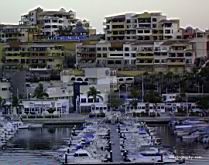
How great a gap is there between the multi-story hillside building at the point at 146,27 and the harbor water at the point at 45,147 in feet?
43.1

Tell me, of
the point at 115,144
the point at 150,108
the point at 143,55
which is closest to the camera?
the point at 115,144

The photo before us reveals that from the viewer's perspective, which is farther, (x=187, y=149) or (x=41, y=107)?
(x=41, y=107)

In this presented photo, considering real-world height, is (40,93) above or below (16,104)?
above

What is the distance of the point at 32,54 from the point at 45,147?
17030 millimetres

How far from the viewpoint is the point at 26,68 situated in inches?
1394

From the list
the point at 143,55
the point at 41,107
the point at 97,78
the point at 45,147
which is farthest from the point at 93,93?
the point at 45,147

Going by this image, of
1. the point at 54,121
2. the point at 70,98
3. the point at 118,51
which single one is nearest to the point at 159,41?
the point at 118,51

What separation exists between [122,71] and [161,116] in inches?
253

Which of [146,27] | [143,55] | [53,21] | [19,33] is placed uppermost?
[53,21]

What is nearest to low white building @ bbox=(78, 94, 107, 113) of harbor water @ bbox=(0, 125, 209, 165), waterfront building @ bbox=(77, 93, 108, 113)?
waterfront building @ bbox=(77, 93, 108, 113)

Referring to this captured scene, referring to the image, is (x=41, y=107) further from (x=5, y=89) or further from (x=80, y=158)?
(x=80, y=158)

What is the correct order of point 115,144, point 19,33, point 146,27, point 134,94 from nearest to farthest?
1. point 115,144
2. point 134,94
3. point 146,27
4. point 19,33

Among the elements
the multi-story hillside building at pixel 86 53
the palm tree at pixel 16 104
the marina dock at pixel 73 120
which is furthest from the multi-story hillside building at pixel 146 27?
the marina dock at pixel 73 120

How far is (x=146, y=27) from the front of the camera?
37781 millimetres
